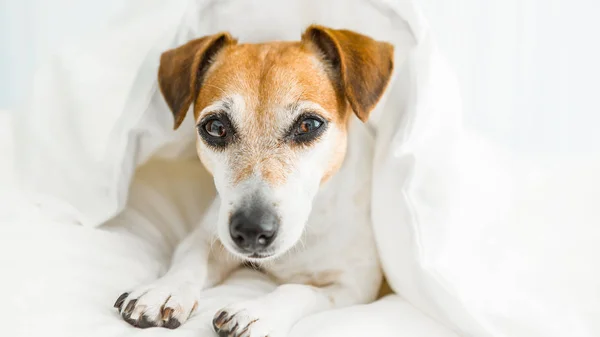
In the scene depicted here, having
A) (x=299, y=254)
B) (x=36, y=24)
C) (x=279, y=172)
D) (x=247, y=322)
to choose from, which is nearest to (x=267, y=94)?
(x=279, y=172)

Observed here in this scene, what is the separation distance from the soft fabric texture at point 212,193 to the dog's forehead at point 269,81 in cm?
26

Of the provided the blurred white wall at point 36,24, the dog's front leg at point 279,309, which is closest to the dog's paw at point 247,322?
the dog's front leg at point 279,309

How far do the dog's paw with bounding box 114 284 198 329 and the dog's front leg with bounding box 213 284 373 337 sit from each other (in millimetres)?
123

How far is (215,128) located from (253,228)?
16.3 inches

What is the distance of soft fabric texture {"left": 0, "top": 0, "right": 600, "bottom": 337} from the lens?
1.67 metres

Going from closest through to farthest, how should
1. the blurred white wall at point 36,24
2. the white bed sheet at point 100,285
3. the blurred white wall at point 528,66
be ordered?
the white bed sheet at point 100,285, the blurred white wall at point 528,66, the blurred white wall at point 36,24

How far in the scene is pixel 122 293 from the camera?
68.1 inches

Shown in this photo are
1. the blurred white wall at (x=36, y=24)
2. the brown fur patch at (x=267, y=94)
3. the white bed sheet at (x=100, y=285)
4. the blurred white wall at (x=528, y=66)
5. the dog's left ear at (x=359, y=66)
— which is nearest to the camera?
the white bed sheet at (x=100, y=285)

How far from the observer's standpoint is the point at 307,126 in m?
1.83

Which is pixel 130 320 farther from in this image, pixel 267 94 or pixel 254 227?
pixel 267 94

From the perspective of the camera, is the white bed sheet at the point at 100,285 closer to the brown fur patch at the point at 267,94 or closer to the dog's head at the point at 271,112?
the dog's head at the point at 271,112

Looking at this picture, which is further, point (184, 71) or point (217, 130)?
point (184, 71)

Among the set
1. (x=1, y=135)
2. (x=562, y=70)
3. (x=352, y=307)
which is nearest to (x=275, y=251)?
(x=352, y=307)

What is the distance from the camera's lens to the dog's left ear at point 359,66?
1.89m
